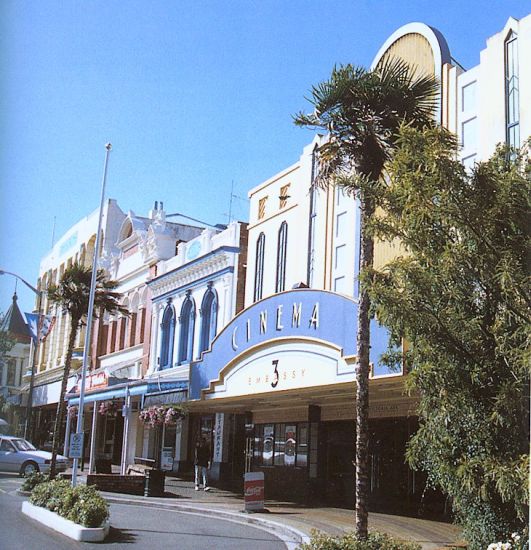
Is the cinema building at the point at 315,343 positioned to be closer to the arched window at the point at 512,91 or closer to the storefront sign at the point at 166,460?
the arched window at the point at 512,91

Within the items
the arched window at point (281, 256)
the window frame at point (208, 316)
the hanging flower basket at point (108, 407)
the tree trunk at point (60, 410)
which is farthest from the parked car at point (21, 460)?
the arched window at point (281, 256)

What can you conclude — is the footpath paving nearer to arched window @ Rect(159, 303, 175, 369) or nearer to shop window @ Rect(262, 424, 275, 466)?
shop window @ Rect(262, 424, 275, 466)

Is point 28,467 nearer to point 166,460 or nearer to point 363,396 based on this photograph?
point 166,460

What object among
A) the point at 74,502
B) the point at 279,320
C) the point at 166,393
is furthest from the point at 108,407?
the point at 74,502

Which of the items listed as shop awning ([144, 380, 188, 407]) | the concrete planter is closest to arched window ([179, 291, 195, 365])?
shop awning ([144, 380, 188, 407])

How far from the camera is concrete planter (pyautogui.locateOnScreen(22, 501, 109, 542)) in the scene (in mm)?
13602

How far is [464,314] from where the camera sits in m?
10.5

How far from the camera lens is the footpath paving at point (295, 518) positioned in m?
15.7

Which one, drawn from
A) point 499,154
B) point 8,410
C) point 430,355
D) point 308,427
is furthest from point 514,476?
point 8,410

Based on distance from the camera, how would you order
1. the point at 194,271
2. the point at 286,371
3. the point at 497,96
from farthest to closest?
the point at 194,271
the point at 286,371
the point at 497,96

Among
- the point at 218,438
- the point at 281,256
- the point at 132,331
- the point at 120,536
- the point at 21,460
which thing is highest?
the point at 281,256

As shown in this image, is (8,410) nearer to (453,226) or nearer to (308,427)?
(308,427)

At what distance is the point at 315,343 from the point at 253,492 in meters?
3.91

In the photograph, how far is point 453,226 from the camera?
10.5 metres
